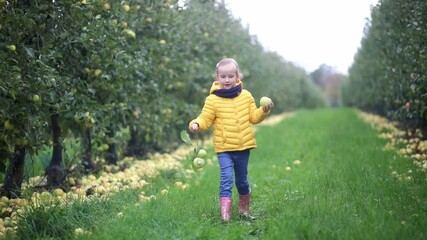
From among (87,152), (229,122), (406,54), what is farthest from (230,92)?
(406,54)

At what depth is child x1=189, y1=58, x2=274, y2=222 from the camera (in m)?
4.91

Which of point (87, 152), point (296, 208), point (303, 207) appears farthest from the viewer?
point (87, 152)

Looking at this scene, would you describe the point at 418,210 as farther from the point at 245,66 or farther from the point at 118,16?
the point at 245,66

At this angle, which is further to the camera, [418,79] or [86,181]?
[418,79]

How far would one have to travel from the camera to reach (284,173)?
24.0 feet

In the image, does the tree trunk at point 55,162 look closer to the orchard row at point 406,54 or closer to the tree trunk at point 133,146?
the tree trunk at point 133,146

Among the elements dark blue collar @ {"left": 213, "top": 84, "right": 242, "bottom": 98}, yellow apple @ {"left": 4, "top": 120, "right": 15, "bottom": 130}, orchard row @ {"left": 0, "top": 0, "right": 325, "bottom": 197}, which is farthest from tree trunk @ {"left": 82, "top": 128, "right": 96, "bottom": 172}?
dark blue collar @ {"left": 213, "top": 84, "right": 242, "bottom": 98}

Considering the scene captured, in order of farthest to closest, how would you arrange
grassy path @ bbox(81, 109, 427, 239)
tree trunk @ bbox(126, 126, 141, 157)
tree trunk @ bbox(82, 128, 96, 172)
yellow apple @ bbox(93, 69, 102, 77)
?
tree trunk @ bbox(126, 126, 141, 157)
tree trunk @ bbox(82, 128, 96, 172)
yellow apple @ bbox(93, 69, 102, 77)
grassy path @ bbox(81, 109, 427, 239)

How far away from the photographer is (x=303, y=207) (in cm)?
461

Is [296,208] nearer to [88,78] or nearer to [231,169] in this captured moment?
[231,169]

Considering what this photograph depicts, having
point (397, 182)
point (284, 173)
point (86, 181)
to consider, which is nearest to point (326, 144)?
point (284, 173)

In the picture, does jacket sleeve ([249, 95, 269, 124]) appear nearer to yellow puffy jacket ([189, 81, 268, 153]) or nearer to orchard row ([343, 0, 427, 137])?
yellow puffy jacket ([189, 81, 268, 153])

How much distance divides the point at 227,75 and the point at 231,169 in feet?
3.04

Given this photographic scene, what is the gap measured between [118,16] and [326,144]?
540 centimetres
